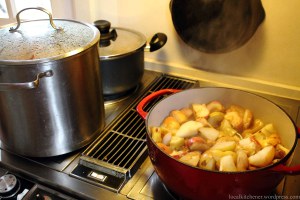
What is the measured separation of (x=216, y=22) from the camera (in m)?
0.98

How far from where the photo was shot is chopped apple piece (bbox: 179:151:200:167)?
1.98 ft

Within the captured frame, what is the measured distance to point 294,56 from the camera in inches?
38.0

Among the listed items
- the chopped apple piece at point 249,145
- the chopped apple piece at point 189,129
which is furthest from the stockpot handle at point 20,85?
the chopped apple piece at point 249,145

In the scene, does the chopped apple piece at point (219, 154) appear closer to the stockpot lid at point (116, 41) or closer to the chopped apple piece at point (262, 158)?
the chopped apple piece at point (262, 158)

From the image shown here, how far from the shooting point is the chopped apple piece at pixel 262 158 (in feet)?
1.92

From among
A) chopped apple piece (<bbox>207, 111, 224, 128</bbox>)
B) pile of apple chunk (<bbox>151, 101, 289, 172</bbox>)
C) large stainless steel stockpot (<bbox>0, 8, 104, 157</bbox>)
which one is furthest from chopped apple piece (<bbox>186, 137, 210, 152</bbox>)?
large stainless steel stockpot (<bbox>0, 8, 104, 157</bbox>)

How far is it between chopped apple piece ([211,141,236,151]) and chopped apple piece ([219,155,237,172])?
0.04 m

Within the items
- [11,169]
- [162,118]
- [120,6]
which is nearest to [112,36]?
[120,6]

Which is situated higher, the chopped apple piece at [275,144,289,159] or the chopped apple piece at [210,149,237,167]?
the chopped apple piece at [275,144,289,159]

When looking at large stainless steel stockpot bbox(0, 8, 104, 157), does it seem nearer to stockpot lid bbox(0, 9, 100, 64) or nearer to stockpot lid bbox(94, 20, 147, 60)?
stockpot lid bbox(0, 9, 100, 64)

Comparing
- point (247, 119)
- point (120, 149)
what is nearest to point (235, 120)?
point (247, 119)

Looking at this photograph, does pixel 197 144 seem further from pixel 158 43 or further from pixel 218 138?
pixel 158 43

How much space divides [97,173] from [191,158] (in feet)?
0.83

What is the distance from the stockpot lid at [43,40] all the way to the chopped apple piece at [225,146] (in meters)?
0.36
